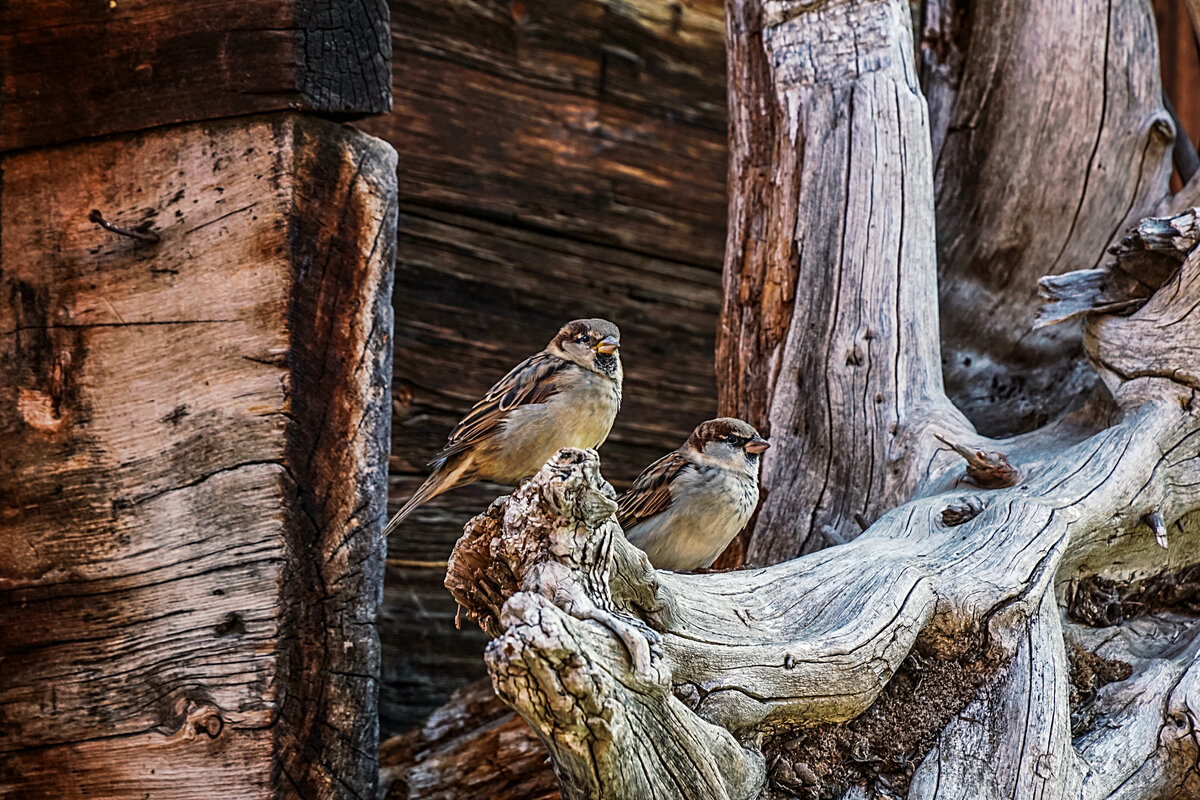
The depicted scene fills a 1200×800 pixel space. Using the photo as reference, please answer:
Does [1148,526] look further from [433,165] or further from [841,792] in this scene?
[433,165]

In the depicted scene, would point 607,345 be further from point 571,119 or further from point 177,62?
point 571,119

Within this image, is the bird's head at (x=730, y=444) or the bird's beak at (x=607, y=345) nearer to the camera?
the bird's beak at (x=607, y=345)

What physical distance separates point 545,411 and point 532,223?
1660 millimetres

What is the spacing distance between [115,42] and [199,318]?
2.71ft

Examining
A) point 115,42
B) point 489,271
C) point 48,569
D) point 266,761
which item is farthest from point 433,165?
point 266,761

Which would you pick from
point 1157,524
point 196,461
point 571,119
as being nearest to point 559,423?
point 196,461

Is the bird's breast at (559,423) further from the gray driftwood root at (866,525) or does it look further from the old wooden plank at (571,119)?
the old wooden plank at (571,119)

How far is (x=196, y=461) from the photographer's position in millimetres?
3002

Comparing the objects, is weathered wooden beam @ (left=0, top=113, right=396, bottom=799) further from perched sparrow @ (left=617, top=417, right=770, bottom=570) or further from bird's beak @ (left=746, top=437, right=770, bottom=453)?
bird's beak @ (left=746, top=437, right=770, bottom=453)

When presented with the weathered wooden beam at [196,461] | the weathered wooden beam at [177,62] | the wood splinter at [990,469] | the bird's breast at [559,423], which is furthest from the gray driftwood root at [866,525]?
the weathered wooden beam at [177,62]

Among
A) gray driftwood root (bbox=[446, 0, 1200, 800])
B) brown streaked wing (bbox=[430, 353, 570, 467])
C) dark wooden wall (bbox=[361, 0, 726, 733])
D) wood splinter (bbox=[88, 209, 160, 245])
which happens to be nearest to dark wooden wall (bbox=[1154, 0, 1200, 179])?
gray driftwood root (bbox=[446, 0, 1200, 800])

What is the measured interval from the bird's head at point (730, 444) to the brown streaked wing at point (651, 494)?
0.08m

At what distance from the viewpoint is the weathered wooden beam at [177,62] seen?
9.80ft

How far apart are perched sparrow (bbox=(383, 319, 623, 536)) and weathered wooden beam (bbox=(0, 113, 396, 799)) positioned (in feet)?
0.92
